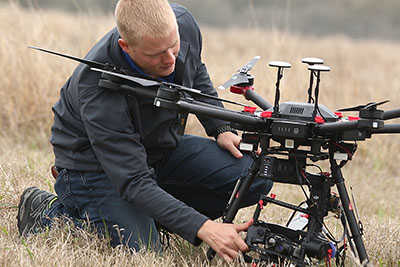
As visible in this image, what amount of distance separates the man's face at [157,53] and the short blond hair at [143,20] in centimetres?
3

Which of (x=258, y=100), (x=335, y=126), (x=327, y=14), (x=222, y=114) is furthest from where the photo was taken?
(x=327, y=14)

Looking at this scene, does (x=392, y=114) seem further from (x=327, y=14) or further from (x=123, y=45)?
(x=327, y=14)

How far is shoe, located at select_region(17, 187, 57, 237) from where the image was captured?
4062mm

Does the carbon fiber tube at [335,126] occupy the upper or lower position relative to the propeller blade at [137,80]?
lower

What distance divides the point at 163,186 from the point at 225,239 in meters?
1.26

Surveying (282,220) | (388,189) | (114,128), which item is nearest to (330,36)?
(388,189)

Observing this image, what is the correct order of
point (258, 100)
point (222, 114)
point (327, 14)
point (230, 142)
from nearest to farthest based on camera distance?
point (222, 114), point (258, 100), point (230, 142), point (327, 14)

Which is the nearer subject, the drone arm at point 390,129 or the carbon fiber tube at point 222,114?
the drone arm at point 390,129

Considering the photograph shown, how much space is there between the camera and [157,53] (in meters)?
3.32

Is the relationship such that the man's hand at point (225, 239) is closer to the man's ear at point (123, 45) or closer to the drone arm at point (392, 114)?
the drone arm at point (392, 114)

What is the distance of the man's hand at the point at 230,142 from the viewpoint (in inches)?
168

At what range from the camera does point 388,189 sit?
21.0ft

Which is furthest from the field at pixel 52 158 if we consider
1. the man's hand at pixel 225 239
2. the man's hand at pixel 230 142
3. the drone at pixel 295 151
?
the man's hand at pixel 230 142

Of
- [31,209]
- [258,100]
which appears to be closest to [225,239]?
[258,100]
